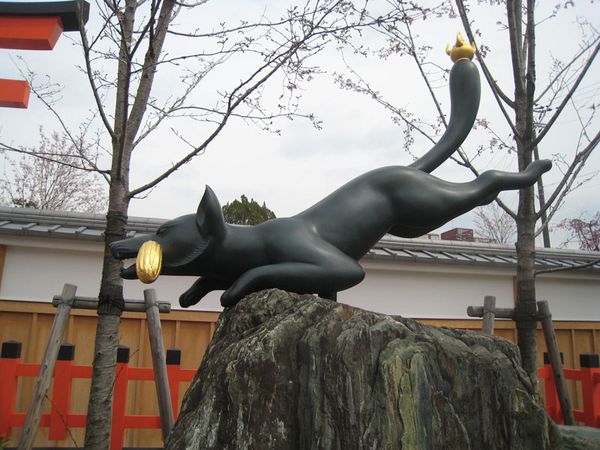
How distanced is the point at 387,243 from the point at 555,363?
259 cm

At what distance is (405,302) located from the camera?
6363 millimetres

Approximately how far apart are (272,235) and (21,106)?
12.3ft

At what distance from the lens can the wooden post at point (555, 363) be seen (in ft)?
15.2

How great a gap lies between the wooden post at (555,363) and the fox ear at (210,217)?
3.33 m

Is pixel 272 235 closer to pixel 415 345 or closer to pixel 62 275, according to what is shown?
pixel 415 345

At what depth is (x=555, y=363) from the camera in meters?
4.78

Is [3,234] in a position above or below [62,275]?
above

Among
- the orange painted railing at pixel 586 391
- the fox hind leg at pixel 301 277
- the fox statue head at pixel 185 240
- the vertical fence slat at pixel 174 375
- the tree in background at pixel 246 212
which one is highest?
the tree in background at pixel 246 212

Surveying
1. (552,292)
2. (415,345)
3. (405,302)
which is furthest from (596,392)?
(415,345)

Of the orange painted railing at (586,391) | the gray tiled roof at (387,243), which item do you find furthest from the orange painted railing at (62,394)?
the orange painted railing at (586,391)

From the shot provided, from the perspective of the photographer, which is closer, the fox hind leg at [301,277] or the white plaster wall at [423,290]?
the fox hind leg at [301,277]

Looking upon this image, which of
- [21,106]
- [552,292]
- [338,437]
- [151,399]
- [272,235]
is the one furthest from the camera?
[552,292]

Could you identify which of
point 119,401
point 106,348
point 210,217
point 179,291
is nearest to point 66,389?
point 119,401

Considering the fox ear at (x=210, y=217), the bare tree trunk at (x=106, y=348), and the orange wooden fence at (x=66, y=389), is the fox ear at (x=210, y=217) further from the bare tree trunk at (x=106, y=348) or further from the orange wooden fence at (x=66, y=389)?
the orange wooden fence at (x=66, y=389)
